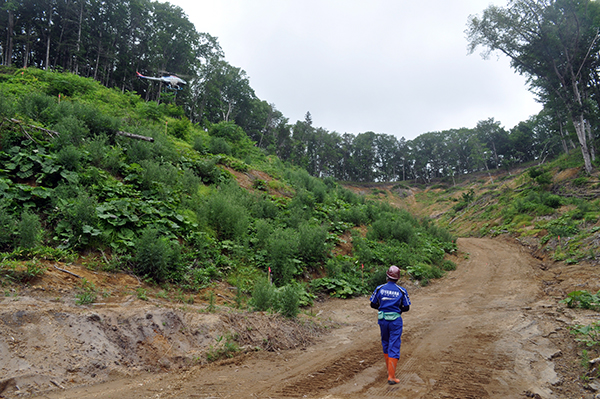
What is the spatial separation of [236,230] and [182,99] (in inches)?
1379

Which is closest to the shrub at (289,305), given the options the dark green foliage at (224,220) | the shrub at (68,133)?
the dark green foliage at (224,220)

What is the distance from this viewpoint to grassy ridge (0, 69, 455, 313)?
673 cm

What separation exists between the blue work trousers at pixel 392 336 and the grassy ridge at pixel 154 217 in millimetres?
4594

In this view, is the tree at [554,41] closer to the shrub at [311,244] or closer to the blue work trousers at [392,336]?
the shrub at [311,244]

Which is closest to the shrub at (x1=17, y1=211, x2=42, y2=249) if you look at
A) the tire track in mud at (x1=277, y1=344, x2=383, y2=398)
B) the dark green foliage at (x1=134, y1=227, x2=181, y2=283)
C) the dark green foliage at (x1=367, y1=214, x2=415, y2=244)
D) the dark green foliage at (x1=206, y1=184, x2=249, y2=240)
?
the dark green foliage at (x1=134, y1=227, x2=181, y2=283)

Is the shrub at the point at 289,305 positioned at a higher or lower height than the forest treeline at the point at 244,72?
lower

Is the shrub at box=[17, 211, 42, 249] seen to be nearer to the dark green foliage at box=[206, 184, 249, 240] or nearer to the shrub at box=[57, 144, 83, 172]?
the shrub at box=[57, 144, 83, 172]

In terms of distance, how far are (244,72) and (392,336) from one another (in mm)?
47890

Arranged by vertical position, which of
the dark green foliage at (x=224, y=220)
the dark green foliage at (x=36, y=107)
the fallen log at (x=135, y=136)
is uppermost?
the dark green foliage at (x=36, y=107)

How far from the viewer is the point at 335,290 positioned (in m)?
10.4

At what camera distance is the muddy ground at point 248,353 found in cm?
347

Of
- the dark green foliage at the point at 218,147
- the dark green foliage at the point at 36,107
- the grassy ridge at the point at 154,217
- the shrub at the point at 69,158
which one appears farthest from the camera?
the dark green foliage at the point at 218,147

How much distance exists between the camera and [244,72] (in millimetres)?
45312

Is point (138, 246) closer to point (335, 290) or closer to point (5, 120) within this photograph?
point (5, 120)
